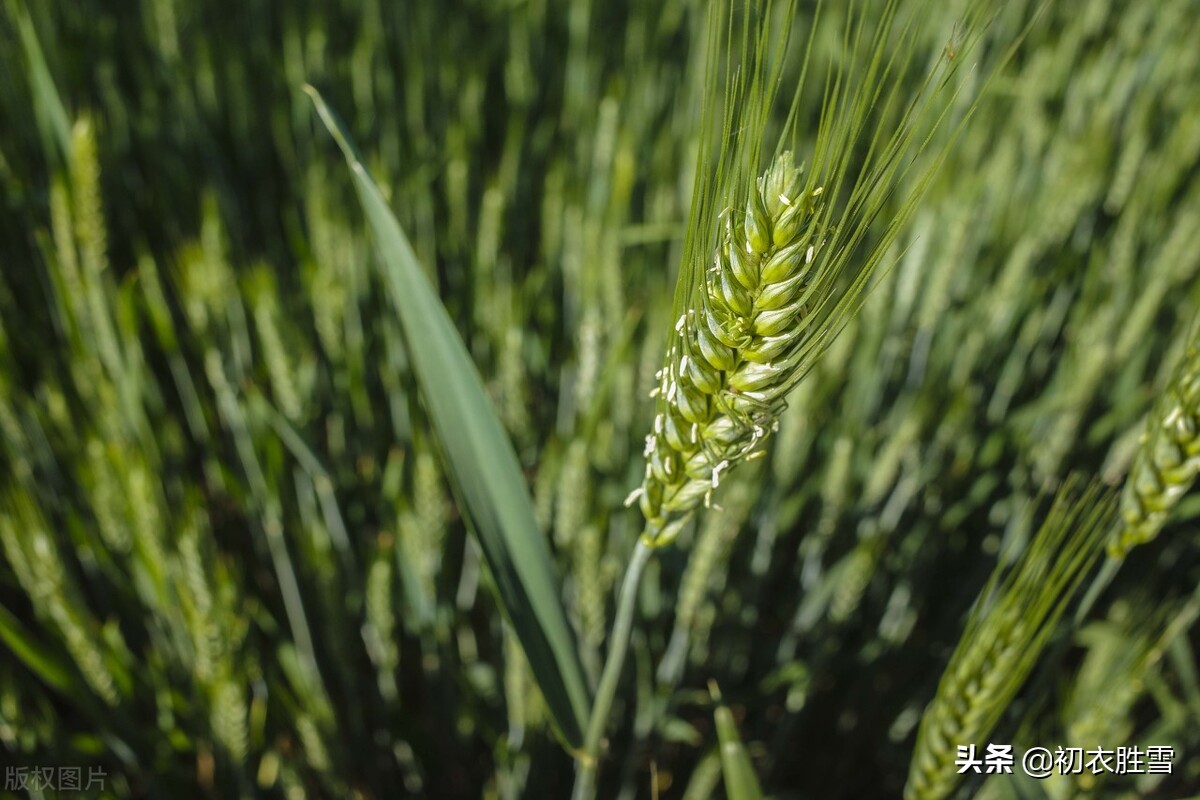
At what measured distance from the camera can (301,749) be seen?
44.7 inches

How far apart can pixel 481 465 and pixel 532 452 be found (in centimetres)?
51

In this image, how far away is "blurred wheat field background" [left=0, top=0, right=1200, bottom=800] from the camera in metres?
0.93

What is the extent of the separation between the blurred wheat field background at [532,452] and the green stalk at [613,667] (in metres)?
0.03

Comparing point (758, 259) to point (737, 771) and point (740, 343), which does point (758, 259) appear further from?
point (737, 771)

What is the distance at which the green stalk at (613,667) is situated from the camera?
2.17 feet

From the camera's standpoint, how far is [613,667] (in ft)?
2.27

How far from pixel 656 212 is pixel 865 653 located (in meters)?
0.71

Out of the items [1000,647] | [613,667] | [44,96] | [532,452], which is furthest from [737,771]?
[44,96]

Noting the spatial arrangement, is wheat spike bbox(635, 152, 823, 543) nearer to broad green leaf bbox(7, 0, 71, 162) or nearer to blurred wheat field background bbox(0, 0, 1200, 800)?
blurred wheat field background bbox(0, 0, 1200, 800)

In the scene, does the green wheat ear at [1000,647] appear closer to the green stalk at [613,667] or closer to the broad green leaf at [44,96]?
the green stalk at [613,667]

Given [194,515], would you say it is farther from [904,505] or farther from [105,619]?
[904,505]

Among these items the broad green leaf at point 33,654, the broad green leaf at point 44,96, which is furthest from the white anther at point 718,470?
the broad green leaf at point 44,96

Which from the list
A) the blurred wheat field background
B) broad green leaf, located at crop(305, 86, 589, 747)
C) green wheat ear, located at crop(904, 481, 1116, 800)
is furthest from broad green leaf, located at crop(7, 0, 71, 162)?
green wheat ear, located at crop(904, 481, 1116, 800)

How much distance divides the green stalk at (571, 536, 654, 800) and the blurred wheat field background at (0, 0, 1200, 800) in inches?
1.1
